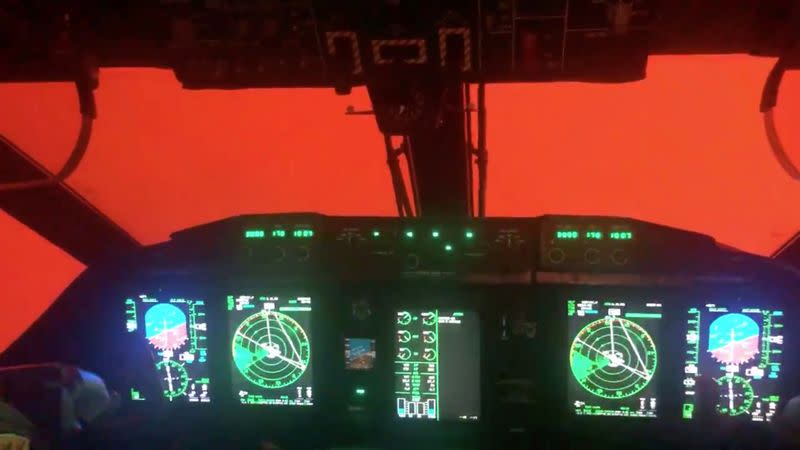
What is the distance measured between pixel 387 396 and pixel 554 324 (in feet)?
1.63

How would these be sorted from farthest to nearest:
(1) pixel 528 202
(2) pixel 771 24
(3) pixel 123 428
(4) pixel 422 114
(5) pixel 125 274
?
(1) pixel 528 202 → (5) pixel 125 274 → (3) pixel 123 428 → (4) pixel 422 114 → (2) pixel 771 24

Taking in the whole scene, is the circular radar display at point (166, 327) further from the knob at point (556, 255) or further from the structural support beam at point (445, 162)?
the knob at point (556, 255)

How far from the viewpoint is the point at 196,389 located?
2367mm

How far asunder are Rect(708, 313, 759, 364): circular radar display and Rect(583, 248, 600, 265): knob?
1.15 feet

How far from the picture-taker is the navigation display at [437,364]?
7.38 feet

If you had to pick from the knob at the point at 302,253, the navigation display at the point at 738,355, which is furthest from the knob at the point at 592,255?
the knob at the point at 302,253

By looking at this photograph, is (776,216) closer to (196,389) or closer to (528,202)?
(528,202)

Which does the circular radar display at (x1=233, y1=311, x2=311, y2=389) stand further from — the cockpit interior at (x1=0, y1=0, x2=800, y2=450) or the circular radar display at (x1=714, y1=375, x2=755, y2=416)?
the circular radar display at (x1=714, y1=375, x2=755, y2=416)

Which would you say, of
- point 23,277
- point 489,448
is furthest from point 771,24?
point 23,277

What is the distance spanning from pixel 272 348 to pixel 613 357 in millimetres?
929

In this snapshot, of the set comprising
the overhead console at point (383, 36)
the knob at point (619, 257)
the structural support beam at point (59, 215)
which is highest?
the overhead console at point (383, 36)

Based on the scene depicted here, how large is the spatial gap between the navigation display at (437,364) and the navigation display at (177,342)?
56 cm

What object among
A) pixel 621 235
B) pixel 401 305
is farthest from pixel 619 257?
pixel 401 305

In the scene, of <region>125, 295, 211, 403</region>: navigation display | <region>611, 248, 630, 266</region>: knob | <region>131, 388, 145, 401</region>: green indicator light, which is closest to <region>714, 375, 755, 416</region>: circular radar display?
<region>611, 248, 630, 266</region>: knob
